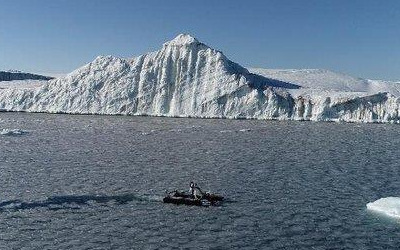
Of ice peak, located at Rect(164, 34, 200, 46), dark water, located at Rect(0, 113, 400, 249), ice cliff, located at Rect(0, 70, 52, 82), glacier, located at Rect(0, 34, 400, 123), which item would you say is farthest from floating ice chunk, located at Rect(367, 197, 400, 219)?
ice cliff, located at Rect(0, 70, 52, 82)

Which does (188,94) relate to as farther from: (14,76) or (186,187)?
(14,76)

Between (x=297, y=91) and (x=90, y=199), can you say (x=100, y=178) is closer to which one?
(x=90, y=199)

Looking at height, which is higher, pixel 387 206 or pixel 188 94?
pixel 188 94

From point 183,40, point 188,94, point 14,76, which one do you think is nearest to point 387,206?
point 188,94

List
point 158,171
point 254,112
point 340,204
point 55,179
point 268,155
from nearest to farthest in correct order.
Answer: point 340,204, point 55,179, point 158,171, point 268,155, point 254,112

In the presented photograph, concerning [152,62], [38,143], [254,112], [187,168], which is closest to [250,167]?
[187,168]

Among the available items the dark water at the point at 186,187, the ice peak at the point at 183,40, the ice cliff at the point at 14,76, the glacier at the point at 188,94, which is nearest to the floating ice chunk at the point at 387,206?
the dark water at the point at 186,187
